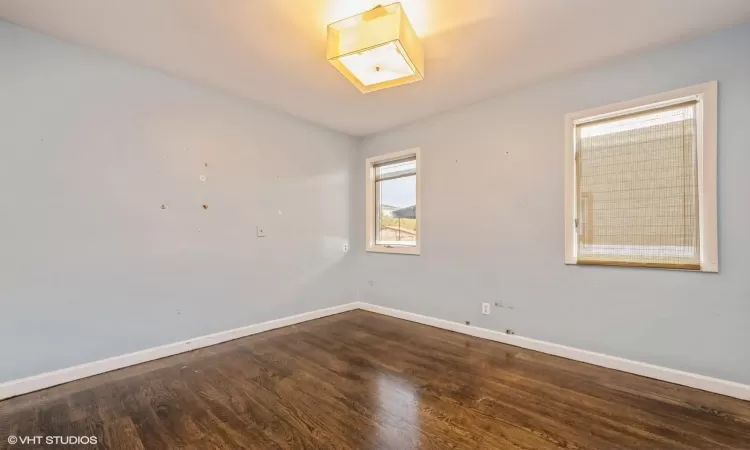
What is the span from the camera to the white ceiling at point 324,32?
2014 millimetres

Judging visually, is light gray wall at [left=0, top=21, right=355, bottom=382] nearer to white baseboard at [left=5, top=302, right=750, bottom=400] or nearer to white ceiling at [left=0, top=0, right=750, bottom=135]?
white baseboard at [left=5, top=302, right=750, bottom=400]

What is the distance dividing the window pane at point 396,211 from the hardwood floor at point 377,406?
1.73m

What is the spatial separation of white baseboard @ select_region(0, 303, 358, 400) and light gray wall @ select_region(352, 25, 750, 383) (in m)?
1.58

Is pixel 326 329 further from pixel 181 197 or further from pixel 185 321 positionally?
pixel 181 197

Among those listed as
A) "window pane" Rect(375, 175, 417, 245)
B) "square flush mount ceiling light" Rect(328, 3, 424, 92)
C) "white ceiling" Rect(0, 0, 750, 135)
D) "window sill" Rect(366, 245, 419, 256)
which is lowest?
"window sill" Rect(366, 245, 419, 256)

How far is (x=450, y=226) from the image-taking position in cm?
369

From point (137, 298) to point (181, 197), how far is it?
93 centimetres

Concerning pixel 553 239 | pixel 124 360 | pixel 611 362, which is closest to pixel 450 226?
pixel 553 239

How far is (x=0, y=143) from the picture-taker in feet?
7.07

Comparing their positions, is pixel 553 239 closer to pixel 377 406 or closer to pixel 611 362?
pixel 611 362

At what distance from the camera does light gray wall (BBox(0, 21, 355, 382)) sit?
2236mm

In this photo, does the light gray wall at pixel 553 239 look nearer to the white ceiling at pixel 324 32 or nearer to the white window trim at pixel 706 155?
the white window trim at pixel 706 155

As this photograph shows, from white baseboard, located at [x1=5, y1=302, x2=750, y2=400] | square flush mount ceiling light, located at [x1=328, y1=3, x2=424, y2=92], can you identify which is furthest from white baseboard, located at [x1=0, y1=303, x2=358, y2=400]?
square flush mount ceiling light, located at [x1=328, y1=3, x2=424, y2=92]

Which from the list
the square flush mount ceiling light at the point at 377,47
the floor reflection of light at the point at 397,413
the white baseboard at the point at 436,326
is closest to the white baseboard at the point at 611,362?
the white baseboard at the point at 436,326
